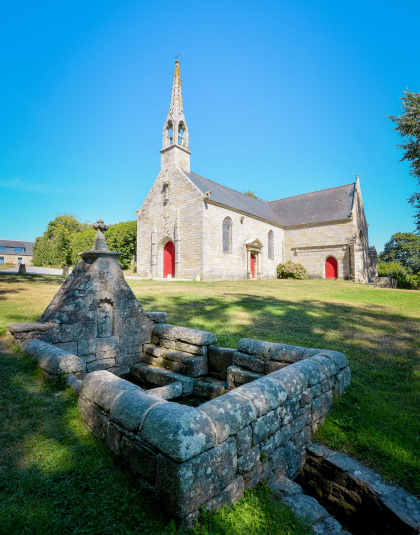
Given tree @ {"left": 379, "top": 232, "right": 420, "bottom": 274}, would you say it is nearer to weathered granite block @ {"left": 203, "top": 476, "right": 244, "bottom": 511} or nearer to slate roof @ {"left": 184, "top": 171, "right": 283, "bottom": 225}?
slate roof @ {"left": 184, "top": 171, "right": 283, "bottom": 225}

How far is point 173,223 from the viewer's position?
72.3 feet

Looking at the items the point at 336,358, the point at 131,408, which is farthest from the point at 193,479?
the point at 336,358

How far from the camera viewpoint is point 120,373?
5.54 m

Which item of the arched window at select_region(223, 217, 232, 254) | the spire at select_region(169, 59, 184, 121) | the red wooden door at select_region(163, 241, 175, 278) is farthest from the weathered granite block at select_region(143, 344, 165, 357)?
the spire at select_region(169, 59, 184, 121)

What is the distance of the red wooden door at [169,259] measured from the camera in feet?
74.7

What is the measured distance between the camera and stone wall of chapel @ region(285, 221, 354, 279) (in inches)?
979

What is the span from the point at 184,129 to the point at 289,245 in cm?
1489

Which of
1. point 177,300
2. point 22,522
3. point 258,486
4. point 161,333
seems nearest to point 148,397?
point 22,522

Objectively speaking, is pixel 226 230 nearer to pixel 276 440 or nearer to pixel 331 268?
pixel 331 268

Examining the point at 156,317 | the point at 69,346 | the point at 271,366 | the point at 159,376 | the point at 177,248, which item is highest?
the point at 177,248

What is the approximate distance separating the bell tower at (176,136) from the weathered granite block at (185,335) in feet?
62.9

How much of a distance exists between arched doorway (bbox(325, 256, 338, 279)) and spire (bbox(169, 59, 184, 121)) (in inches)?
718

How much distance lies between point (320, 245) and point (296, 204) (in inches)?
269

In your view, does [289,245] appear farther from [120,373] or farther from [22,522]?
[22,522]
